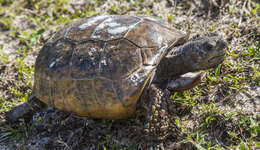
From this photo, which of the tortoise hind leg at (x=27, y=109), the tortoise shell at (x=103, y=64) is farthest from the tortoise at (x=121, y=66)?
the tortoise hind leg at (x=27, y=109)

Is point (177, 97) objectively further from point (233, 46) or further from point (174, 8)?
point (174, 8)

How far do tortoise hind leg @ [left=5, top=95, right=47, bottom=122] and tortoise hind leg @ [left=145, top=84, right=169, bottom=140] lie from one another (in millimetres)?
1654

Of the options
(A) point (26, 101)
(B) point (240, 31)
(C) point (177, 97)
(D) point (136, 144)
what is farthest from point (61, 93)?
(B) point (240, 31)

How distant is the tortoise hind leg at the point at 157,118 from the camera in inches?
111

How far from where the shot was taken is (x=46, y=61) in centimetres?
325

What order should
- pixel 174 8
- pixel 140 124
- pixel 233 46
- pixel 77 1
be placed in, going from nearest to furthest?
pixel 140 124
pixel 233 46
pixel 174 8
pixel 77 1

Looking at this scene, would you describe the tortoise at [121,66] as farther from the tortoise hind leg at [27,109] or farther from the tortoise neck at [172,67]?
the tortoise hind leg at [27,109]

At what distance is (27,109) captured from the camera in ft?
11.9

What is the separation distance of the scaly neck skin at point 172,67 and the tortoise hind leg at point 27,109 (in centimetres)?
169

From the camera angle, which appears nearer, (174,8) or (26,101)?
(26,101)

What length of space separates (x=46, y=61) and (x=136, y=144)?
4.84 ft

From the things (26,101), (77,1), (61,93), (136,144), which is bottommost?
(136,144)

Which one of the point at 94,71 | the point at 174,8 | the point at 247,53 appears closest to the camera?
the point at 94,71

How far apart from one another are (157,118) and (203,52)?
0.87 m
